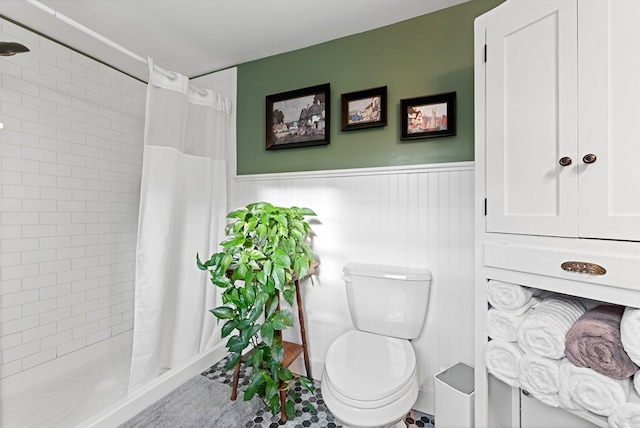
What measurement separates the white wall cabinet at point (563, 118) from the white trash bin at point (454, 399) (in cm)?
75

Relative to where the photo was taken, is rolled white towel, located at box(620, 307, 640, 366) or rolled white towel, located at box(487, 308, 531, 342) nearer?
rolled white towel, located at box(620, 307, 640, 366)

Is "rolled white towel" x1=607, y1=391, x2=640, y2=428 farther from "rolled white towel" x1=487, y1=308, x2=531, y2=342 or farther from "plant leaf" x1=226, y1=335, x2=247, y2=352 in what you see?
"plant leaf" x1=226, y1=335, x2=247, y2=352

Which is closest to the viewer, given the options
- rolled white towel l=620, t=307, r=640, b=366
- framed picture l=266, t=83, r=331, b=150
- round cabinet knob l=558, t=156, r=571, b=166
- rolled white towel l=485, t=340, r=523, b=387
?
rolled white towel l=620, t=307, r=640, b=366

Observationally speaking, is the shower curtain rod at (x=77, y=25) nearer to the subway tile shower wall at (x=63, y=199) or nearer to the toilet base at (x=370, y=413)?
the subway tile shower wall at (x=63, y=199)

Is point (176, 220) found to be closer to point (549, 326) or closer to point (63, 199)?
point (63, 199)

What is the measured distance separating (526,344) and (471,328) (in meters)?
0.53

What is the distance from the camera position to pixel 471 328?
1526mm

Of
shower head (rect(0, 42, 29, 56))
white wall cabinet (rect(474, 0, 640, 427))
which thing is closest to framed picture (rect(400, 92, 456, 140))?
white wall cabinet (rect(474, 0, 640, 427))

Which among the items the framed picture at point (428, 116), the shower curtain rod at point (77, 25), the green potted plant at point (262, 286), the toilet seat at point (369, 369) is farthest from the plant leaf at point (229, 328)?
the shower curtain rod at point (77, 25)

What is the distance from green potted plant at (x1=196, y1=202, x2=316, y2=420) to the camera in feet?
4.83

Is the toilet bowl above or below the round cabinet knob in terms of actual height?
below

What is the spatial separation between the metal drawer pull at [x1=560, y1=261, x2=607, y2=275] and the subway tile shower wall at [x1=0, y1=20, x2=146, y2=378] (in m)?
2.63

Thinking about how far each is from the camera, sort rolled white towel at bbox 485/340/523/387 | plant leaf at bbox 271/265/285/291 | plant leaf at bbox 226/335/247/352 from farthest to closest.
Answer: plant leaf at bbox 226/335/247/352 → plant leaf at bbox 271/265/285/291 → rolled white towel at bbox 485/340/523/387

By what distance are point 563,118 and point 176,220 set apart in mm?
2012
